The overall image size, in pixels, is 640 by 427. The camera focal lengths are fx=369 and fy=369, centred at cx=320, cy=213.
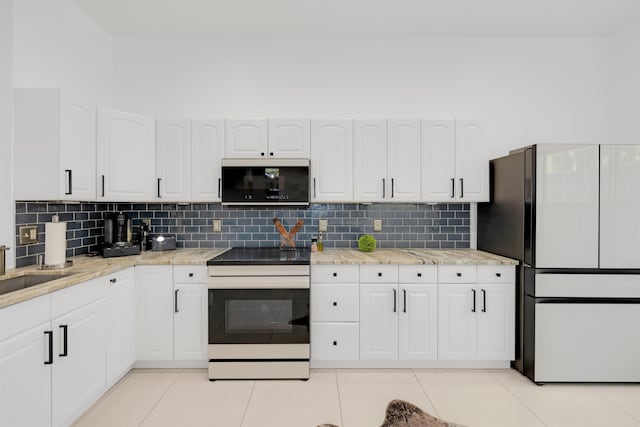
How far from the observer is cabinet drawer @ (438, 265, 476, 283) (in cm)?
300

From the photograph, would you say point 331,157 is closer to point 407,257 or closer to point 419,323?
point 407,257

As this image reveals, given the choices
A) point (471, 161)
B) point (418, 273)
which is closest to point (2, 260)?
point (418, 273)

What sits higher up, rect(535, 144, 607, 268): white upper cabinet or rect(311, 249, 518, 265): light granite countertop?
rect(535, 144, 607, 268): white upper cabinet

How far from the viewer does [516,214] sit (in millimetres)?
2945

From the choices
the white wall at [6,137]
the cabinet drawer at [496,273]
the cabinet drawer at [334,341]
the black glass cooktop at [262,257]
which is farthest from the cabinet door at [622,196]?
the white wall at [6,137]

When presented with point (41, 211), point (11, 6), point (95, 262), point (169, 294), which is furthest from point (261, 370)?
point (11, 6)

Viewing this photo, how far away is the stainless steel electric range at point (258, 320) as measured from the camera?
284 centimetres

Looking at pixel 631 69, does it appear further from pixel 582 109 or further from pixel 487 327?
pixel 487 327

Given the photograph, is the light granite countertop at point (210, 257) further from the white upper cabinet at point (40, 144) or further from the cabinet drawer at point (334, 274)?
the white upper cabinet at point (40, 144)

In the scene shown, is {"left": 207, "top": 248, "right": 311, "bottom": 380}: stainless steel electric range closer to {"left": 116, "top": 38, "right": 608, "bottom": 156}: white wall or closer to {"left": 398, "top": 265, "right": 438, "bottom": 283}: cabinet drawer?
{"left": 398, "top": 265, "right": 438, "bottom": 283}: cabinet drawer

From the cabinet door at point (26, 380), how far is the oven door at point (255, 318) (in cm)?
110

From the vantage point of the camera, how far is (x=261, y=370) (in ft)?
9.31

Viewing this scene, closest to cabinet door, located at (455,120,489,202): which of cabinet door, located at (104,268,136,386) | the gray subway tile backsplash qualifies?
the gray subway tile backsplash

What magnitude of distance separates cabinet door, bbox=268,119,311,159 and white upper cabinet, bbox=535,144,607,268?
1.84 m
